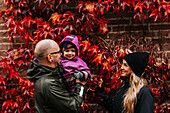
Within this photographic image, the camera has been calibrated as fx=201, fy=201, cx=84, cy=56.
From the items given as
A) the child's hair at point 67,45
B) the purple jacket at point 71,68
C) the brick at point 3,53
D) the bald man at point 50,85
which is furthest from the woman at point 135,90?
the brick at point 3,53

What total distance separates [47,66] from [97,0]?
1.82m

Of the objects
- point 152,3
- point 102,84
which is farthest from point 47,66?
point 152,3

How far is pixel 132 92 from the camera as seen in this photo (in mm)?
2492

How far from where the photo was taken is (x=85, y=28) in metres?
3.39

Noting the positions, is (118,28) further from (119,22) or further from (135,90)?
(135,90)

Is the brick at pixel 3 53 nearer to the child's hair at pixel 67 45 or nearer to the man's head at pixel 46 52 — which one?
the child's hair at pixel 67 45

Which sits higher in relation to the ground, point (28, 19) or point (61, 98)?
point (28, 19)

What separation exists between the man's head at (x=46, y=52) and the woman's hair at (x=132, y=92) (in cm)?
102

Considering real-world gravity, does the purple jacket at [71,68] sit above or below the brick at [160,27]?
below

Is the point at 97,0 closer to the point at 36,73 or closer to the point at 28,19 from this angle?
the point at 28,19

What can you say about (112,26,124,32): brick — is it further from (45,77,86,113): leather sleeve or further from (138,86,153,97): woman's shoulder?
(45,77,86,113): leather sleeve

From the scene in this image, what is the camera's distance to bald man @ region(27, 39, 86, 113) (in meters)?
2.02

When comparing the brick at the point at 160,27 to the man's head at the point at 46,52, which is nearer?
the man's head at the point at 46,52

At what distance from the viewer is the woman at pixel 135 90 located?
238cm
